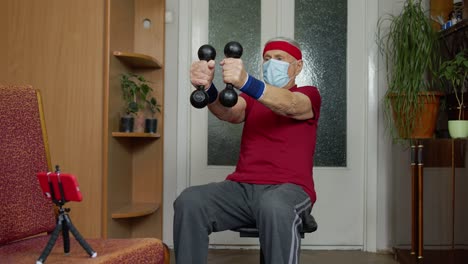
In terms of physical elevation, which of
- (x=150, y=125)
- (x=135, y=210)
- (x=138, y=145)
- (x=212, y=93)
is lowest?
(x=135, y=210)

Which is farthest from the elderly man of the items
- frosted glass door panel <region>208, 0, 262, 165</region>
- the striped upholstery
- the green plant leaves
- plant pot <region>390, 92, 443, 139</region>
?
frosted glass door panel <region>208, 0, 262, 165</region>

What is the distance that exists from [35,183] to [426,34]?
2.16 meters

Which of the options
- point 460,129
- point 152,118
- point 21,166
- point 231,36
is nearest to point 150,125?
point 152,118

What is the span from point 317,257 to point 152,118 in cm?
128

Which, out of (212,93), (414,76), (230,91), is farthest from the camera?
(414,76)

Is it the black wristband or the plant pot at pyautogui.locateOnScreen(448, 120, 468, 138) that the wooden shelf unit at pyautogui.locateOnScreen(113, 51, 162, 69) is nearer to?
the black wristband

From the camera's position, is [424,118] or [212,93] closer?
[212,93]

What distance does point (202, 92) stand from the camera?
1.56 metres

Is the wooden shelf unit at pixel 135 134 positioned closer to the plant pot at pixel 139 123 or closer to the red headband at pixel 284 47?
the plant pot at pixel 139 123

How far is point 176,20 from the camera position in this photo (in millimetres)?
3207

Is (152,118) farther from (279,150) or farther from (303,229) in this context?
(303,229)

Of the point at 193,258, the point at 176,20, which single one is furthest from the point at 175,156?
the point at 193,258

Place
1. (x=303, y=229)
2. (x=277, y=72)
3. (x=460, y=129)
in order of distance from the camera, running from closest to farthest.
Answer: (x=303, y=229)
(x=277, y=72)
(x=460, y=129)

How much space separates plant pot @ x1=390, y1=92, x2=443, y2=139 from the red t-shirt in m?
0.93
